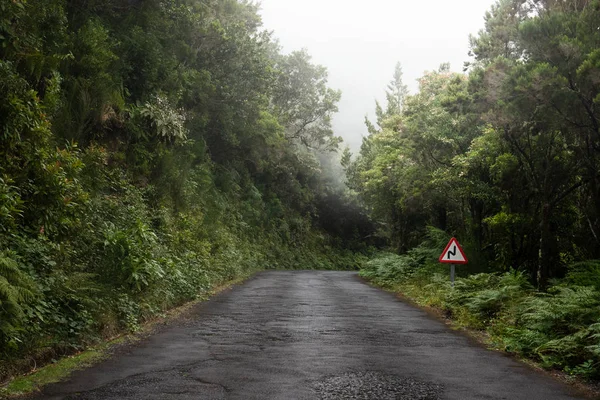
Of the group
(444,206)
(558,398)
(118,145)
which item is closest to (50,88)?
(118,145)

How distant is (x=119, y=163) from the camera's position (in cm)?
1834

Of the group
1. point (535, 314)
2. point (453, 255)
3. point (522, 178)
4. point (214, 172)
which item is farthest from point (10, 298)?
point (214, 172)

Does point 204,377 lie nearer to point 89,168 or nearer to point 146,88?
point 89,168

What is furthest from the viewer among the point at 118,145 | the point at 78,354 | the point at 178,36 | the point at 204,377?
the point at 178,36

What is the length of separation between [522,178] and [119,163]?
13.7 m

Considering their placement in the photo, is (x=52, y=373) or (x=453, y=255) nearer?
(x=52, y=373)

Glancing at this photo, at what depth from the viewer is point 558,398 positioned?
7.00 metres

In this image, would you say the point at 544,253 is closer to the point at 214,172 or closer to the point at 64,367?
the point at 64,367

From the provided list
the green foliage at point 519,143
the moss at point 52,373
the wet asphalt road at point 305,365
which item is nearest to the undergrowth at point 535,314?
the wet asphalt road at point 305,365

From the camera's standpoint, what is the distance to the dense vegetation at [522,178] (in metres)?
11.1

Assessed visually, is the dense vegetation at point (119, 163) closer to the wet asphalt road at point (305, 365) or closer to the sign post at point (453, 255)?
the wet asphalt road at point (305, 365)

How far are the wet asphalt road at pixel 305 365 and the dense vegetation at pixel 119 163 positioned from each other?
3.80ft

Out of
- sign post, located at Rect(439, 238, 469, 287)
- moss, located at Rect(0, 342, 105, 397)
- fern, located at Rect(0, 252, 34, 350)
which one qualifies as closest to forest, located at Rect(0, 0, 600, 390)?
fern, located at Rect(0, 252, 34, 350)

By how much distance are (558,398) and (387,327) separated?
19.5 ft
